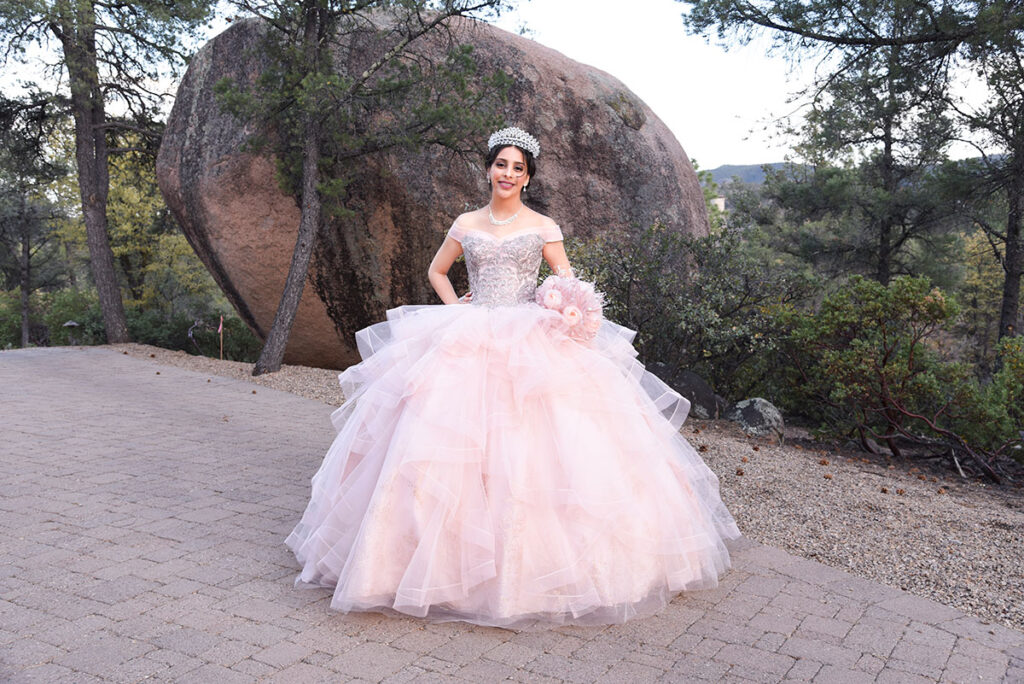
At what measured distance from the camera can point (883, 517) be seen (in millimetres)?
5145

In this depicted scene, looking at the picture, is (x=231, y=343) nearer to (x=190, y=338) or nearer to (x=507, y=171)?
(x=190, y=338)

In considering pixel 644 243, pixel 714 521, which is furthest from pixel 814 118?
pixel 714 521

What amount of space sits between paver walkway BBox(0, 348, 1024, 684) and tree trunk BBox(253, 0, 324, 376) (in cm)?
526

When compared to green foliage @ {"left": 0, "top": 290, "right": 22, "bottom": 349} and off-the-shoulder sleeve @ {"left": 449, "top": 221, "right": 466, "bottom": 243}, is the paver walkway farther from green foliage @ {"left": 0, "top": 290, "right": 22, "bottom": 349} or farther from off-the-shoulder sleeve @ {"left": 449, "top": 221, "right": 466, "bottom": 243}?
green foliage @ {"left": 0, "top": 290, "right": 22, "bottom": 349}

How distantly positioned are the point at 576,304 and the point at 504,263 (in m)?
0.53

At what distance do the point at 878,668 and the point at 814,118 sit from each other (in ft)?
25.4

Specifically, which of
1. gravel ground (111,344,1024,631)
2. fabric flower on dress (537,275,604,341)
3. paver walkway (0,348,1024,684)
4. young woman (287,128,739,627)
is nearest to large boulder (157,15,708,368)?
gravel ground (111,344,1024,631)

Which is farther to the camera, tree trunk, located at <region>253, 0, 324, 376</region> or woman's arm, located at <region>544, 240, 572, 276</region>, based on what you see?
tree trunk, located at <region>253, 0, 324, 376</region>

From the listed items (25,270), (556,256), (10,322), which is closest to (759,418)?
(556,256)

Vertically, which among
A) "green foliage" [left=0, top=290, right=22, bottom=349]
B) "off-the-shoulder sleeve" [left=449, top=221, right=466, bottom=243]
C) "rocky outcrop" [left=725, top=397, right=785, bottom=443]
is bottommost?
"green foliage" [left=0, top=290, right=22, bottom=349]

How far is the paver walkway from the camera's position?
288cm

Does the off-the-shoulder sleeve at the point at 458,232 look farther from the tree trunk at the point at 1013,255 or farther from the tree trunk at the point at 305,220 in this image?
the tree trunk at the point at 1013,255

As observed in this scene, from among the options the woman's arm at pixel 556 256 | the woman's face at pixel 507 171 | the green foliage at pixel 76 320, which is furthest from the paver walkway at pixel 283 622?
the green foliage at pixel 76 320

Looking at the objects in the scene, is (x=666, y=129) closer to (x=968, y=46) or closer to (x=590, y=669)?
(x=968, y=46)
